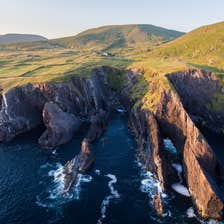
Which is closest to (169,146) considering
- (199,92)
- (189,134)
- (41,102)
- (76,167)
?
(189,134)

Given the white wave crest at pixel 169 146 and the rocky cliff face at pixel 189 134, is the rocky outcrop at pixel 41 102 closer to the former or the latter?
the rocky cliff face at pixel 189 134

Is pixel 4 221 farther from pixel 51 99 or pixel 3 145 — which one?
pixel 51 99

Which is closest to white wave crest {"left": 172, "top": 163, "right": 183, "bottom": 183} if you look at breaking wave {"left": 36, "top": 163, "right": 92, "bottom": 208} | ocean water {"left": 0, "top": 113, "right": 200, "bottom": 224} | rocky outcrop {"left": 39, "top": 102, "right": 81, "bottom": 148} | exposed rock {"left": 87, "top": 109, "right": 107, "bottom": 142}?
ocean water {"left": 0, "top": 113, "right": 200, "bottom": 224}

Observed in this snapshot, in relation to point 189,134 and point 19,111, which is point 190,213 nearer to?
point 189,134

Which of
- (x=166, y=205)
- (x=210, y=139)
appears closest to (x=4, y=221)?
(x=166, y=205)

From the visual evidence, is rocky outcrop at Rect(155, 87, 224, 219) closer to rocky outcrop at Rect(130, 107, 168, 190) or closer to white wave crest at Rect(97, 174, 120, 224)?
rocky outcrop at Rect(130, 107, 168, 190)

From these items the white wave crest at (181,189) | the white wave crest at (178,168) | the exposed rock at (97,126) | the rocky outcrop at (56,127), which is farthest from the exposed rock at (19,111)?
the white wave crest at (181,189)
